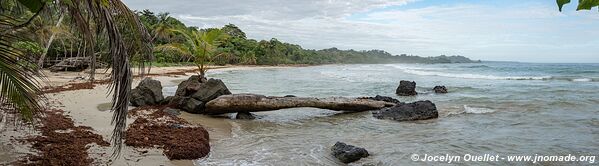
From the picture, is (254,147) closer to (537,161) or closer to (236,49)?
(537,161)

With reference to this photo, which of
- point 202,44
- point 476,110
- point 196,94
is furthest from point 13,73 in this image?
point 476,110

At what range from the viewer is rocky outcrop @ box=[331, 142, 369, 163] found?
20.0 ft

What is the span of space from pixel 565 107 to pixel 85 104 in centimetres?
1344

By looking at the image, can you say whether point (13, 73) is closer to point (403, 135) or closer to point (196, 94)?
point (403, 135)

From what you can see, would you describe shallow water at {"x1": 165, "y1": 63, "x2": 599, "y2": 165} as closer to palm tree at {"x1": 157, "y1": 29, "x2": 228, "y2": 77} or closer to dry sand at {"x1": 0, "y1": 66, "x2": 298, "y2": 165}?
dry sand at {"x1": 0, "y1": 66, "x2": 298, "y2": 165}

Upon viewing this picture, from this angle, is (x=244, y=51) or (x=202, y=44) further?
(x=244, y=51)

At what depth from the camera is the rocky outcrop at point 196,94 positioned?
35.6 feet

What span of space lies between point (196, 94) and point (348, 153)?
6.02 metres

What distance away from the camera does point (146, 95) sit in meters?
11.7

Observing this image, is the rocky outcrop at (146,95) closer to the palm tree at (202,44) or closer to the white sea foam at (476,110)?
the palm tree at (202,44)

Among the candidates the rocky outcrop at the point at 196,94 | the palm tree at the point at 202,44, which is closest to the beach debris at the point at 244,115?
the rocky outcrop at the point at 196,94

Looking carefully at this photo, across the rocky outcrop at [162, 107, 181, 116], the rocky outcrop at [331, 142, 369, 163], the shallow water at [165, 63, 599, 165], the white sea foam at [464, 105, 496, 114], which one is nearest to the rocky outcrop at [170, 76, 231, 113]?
the rocky outcrop at [162, 107, 181, 116]

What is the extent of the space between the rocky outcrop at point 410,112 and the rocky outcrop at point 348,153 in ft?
13.6

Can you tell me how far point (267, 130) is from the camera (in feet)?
28.8
